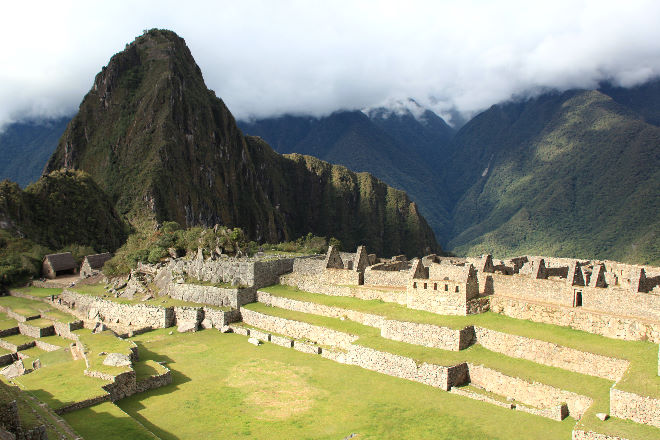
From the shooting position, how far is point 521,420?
47.7ft

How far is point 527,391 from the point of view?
611 inches

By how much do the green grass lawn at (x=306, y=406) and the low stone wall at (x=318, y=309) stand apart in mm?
2794

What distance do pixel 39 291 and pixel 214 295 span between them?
752 inches

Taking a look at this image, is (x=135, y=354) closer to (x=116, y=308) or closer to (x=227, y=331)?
(x=227, y=331)

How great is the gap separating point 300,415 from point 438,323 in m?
6.72

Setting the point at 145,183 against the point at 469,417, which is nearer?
the point at 469,417

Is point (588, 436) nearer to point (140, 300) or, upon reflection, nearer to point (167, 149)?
point (140, 300)

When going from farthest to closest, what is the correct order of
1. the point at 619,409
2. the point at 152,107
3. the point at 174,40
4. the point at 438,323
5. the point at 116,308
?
the point at 174,40, the point at 152,107, the point at 116,308, the point at 438,323, the point at 619,409

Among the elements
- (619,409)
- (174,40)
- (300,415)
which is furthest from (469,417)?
(174,40)

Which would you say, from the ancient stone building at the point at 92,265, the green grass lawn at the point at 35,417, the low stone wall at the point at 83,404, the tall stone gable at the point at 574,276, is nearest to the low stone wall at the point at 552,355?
the tall stone gable at the point at 574,276

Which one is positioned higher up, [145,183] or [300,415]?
[145,183]

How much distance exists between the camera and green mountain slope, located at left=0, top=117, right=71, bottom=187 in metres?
139

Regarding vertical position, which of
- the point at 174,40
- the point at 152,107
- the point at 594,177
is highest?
the point at 174,40

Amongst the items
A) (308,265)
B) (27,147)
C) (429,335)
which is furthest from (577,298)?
(27,147)
